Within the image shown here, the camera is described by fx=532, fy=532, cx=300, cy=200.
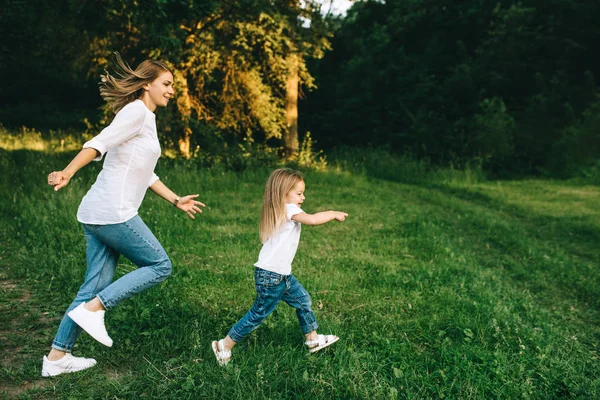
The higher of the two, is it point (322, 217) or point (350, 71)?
point (350, 71)

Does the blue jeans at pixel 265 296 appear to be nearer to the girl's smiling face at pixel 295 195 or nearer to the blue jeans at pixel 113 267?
the girl's smiling face at pixel 295 195

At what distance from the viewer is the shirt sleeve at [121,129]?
3.24 m

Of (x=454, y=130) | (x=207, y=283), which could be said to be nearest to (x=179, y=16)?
(x=207, y=283)

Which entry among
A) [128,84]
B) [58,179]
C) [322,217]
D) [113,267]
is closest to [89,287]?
[113,267]

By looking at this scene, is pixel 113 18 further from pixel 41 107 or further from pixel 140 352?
pixel 41 107

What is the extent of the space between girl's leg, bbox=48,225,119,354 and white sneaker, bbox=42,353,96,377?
35mm

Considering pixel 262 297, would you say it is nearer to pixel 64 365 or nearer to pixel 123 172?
pixel 123 172

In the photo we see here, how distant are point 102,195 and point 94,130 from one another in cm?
1757

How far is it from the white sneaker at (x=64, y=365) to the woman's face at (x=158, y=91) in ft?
6.05

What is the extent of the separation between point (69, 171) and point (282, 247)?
4.82 ft

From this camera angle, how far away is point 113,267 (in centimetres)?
378

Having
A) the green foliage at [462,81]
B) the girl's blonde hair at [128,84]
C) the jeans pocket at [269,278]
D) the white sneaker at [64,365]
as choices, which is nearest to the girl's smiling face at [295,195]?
the jeans pocket at [269,278]

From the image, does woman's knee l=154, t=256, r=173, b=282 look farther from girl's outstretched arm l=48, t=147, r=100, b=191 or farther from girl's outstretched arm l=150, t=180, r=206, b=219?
girl's outstretched arm l=48, t=147, r=100, b=191

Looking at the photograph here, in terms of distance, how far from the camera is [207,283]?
221 inches
